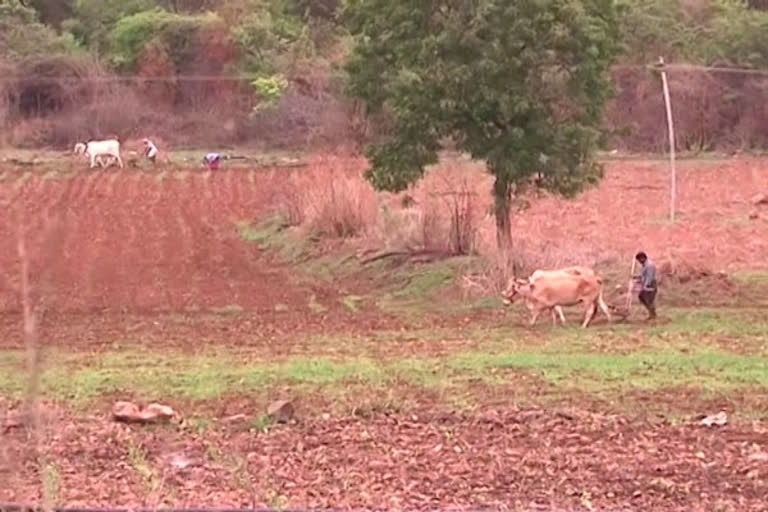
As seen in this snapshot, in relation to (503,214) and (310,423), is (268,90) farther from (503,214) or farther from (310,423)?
(310,423)

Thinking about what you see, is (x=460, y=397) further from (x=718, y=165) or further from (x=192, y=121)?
(x=192, y=121)

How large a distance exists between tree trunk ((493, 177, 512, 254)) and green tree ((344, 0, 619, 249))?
2 cm

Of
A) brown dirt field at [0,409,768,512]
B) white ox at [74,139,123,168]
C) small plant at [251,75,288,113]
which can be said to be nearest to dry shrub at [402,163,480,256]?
brown dirt field at [0,409,768,512]

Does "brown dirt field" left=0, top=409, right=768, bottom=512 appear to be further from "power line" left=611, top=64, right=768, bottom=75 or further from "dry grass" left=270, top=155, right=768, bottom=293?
"power line" left=611, top=64, right=768, bottom=75

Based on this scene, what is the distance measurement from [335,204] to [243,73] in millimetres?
34763

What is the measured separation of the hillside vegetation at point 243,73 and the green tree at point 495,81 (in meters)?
25.2

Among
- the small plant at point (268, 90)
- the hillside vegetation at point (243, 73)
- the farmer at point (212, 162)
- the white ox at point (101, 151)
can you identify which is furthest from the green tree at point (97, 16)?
the farmer at point (212, 162)

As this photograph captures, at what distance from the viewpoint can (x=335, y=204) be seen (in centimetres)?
2397

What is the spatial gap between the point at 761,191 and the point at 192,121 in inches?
1105

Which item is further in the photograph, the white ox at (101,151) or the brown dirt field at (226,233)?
the white ox at (101,151)

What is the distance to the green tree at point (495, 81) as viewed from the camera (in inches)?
701

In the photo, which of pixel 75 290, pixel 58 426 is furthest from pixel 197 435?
pixel 75 290

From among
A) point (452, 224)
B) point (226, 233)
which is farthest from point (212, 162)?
point (452, 224)

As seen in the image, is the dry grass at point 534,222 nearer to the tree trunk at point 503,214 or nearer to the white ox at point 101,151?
the tree trunk at point 503,214
